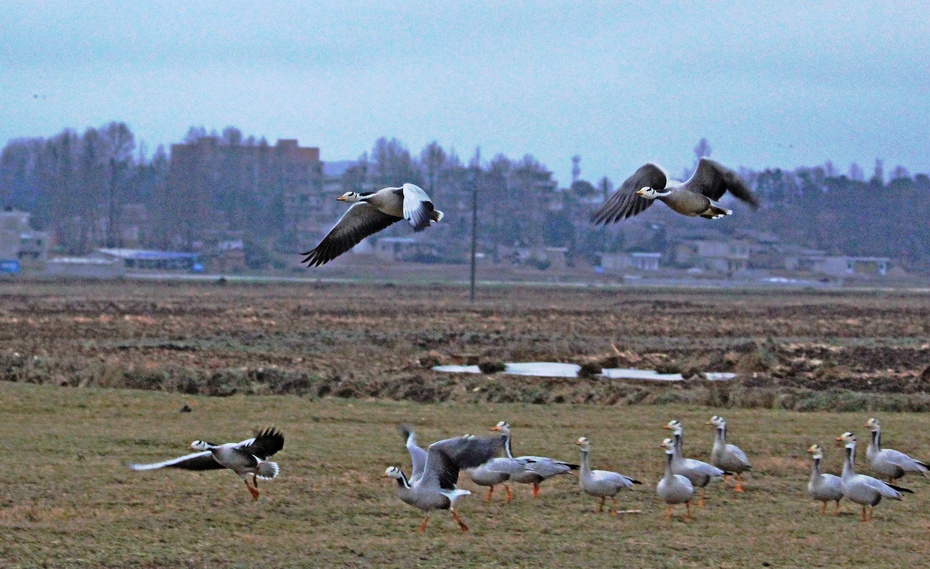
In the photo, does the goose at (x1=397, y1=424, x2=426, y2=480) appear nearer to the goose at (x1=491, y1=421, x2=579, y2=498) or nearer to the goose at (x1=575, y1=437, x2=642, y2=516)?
the goose at (x1=491, y1=421, x2=579, y2=498)

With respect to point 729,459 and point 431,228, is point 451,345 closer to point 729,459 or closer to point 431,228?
point 729,459

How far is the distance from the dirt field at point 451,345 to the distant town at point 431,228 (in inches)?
2101

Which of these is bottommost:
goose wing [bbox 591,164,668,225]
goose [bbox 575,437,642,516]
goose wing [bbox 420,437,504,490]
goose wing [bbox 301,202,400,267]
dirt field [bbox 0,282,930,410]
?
dirt field [bbox 0,282,930,410]

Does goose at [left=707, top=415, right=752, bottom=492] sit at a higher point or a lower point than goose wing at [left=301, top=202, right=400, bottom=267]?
lower

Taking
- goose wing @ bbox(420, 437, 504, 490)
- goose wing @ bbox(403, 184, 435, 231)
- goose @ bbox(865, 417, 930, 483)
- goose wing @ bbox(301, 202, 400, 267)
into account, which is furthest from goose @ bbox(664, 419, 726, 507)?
goose wing @ bbox(301, 202, 400, 267)

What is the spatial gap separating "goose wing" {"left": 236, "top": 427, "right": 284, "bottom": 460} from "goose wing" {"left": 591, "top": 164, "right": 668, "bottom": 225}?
386cm

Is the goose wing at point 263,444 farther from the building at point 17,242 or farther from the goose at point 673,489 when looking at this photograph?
the building at point 17,242

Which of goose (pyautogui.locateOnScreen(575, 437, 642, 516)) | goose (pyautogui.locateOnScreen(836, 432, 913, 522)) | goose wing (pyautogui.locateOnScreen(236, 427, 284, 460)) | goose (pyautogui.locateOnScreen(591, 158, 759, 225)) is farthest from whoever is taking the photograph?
goose (pyautogui.locateOnScreen(575, 437, 642, 516))

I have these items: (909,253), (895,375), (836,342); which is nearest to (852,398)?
(895,375)

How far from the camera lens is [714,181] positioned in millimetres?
13648

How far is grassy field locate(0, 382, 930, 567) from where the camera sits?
11000mm

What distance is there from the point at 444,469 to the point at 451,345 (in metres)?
25.4

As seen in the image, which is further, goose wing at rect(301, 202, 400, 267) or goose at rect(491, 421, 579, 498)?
goose wing at rect(301, 202, 400, 267)

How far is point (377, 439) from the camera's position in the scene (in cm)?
1780
